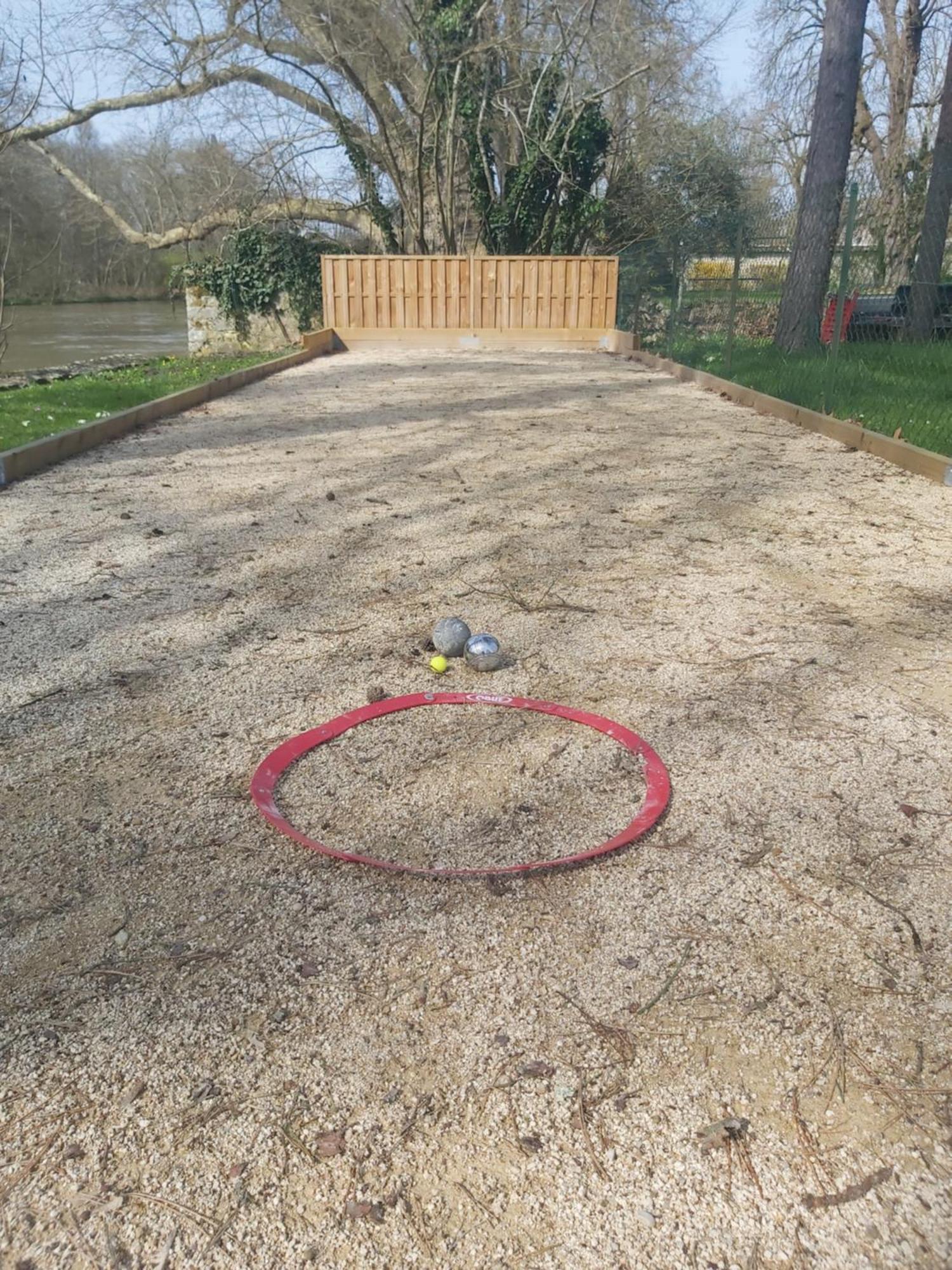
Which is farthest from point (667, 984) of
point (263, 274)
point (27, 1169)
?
point (263, 274)

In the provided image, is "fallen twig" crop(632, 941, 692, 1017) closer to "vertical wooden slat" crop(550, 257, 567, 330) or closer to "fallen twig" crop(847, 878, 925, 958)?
"fallen twig" crop(847, 878, 925, 958)

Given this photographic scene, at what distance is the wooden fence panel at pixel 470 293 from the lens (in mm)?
17641

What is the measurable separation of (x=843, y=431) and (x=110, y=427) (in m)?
5.78

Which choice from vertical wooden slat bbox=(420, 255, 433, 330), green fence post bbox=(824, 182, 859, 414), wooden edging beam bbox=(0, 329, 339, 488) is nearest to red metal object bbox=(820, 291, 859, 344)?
green fence post bbox=(824, 182, 859, 414)

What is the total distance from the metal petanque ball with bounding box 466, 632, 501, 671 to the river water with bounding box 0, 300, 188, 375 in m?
9.22

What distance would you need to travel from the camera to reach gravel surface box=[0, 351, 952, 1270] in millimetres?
1255

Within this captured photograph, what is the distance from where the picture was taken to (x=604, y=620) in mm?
3510

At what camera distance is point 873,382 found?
29.5 feet

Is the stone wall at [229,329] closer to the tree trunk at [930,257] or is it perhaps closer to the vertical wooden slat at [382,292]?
the vertical wooden slat at [382,292]

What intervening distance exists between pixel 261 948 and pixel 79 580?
2.74 m

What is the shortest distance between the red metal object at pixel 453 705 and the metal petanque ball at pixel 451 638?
0.29 metres

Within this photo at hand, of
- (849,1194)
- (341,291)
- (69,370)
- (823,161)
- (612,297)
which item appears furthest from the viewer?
(612,297)

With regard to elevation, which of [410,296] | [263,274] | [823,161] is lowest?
[410,296]

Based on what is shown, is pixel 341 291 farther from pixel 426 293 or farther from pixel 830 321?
pixel 830 321
